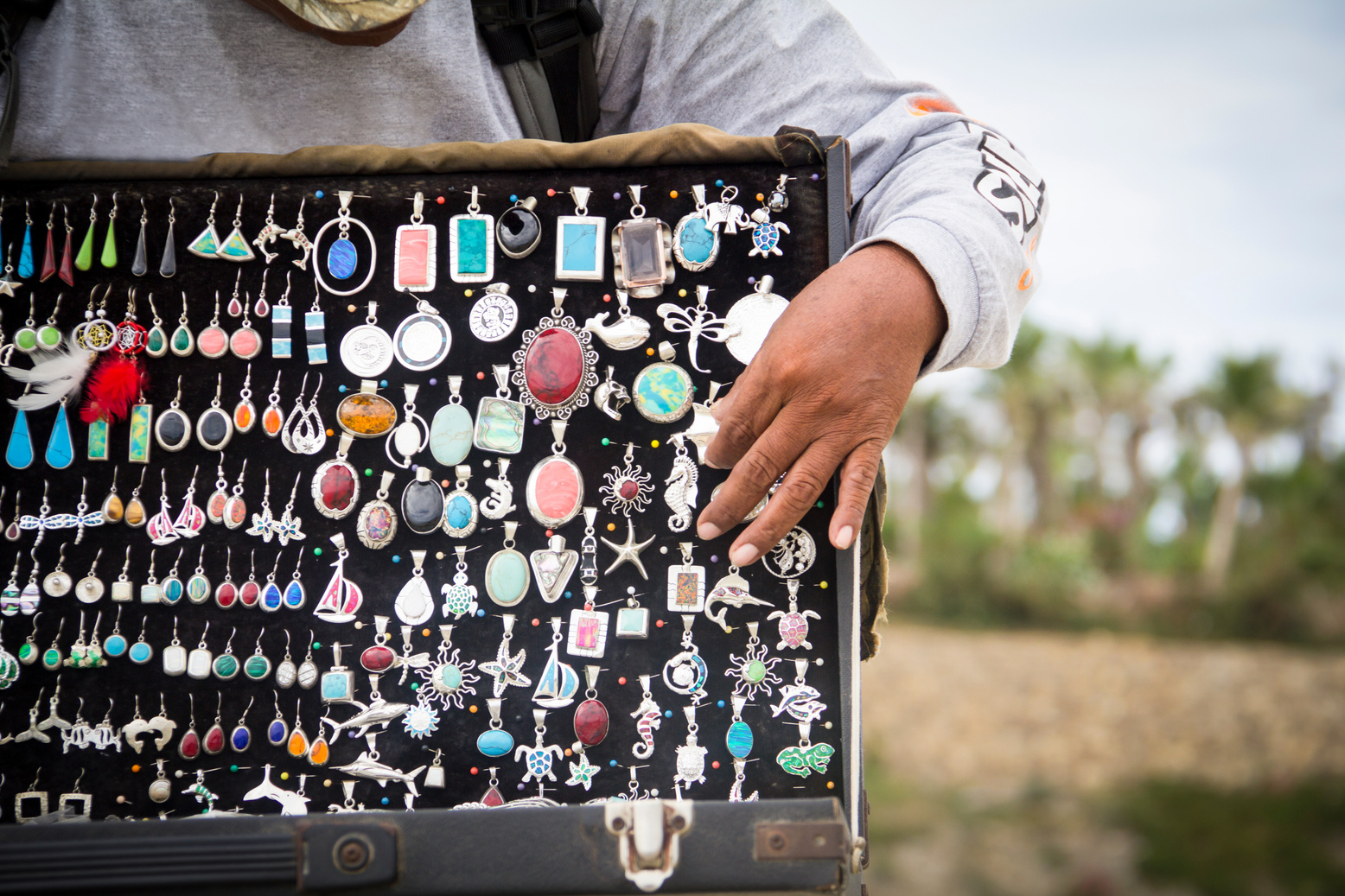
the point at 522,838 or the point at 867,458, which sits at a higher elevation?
the point at 867,458

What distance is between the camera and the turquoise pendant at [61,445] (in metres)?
1.14

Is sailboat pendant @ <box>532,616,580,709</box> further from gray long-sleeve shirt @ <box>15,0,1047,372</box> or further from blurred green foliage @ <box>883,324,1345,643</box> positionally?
blurred green foliage @ <box>883,324,1345,643</box>

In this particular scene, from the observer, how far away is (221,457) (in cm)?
112

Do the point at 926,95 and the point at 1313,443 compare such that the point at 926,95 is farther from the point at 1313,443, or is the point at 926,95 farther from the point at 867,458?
the point at 1313,443

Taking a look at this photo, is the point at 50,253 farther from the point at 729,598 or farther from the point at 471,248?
the point at 729,598

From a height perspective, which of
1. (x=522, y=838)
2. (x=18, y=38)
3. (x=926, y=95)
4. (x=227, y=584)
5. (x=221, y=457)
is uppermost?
(x=18, y=38)

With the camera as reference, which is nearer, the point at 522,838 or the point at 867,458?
the point at 522,838

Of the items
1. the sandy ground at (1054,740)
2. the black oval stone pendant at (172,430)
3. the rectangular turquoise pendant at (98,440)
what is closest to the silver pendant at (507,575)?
the black oval stone pendant at (172,430)

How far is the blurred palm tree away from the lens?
61.0 feet

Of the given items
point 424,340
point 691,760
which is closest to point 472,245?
point 424,340

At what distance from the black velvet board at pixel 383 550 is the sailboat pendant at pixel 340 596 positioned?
0.01 metres

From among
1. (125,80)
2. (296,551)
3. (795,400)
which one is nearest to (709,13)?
(795,400)

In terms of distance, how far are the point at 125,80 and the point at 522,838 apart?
3.73 ft

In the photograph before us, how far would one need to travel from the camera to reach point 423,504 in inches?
42.8
